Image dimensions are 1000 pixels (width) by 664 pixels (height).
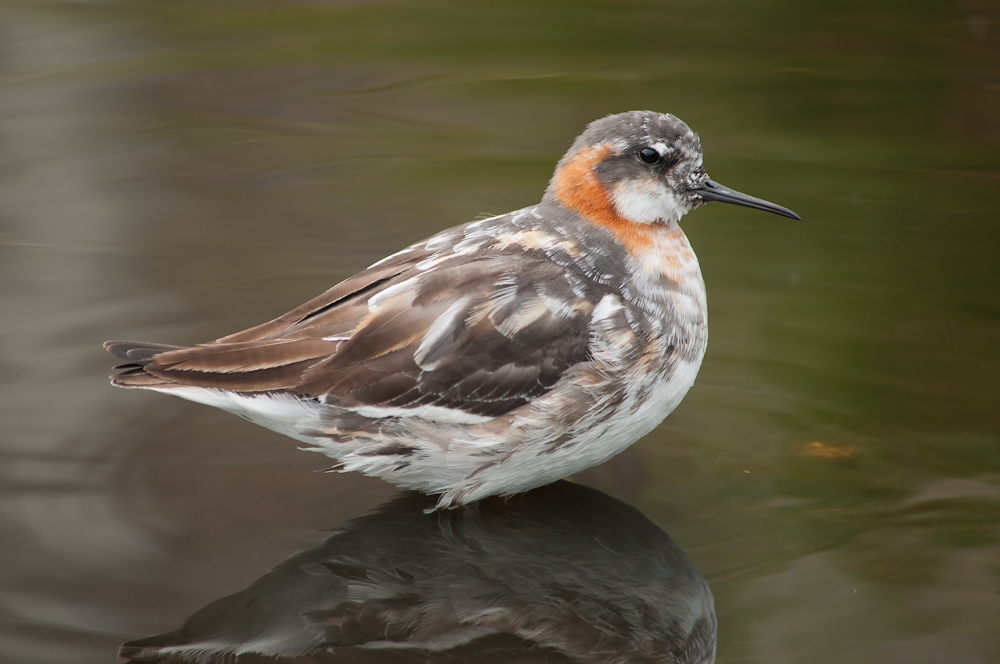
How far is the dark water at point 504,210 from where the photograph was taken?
158 inches

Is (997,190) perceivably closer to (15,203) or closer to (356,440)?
(356,440)

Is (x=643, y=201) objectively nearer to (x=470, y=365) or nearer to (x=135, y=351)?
(x=470, y=365)

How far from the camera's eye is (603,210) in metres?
4.44

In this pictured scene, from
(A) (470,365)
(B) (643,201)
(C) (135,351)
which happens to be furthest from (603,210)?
(C) (135,351)

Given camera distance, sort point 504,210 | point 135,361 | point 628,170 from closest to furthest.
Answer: point 135,361 < point 628,170 < point 504,210

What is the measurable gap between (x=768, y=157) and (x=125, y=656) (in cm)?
532

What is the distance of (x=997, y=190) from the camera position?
22.4 feet

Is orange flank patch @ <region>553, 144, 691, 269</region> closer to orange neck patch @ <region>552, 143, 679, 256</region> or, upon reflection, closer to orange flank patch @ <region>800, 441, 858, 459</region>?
orange neck patch @ <region>552, 143, 679, 256</region>

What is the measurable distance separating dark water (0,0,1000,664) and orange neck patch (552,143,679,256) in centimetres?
98

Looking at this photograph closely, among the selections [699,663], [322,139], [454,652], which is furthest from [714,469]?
[322,139]

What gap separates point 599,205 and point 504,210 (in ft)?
6.73

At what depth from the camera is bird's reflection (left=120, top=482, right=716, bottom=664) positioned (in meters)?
3.66

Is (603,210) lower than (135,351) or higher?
higher

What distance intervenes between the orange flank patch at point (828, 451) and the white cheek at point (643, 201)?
4.14 feet
